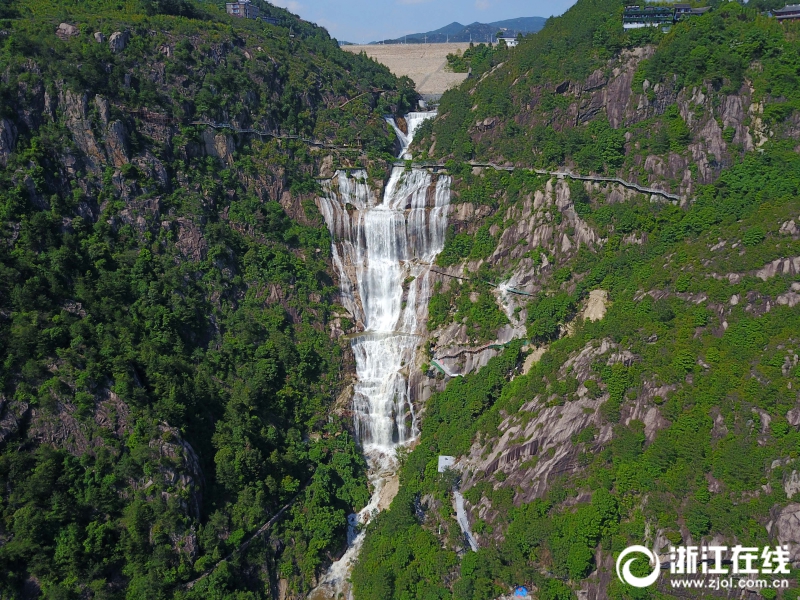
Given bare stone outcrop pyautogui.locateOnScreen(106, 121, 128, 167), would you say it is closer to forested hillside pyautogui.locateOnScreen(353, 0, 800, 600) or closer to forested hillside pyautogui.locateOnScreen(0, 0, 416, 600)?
forested hillside pyautogui.locateOnScreen(0, 0, 416, 600)

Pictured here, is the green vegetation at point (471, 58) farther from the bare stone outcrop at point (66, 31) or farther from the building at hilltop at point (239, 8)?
the bare stone outcrop at point (66, 31)

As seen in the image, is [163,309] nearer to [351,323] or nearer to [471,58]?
[351,323]

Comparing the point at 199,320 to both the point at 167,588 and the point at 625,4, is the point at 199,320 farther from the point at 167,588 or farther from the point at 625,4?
the point at 625,4

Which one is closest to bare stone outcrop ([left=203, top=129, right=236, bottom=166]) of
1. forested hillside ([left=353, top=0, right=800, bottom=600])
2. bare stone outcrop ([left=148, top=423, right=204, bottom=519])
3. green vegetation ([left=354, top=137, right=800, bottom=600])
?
forested hillside ([left=353, top=0, right=800, bottom=600])

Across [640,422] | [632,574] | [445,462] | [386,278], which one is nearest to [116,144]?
[386,278]

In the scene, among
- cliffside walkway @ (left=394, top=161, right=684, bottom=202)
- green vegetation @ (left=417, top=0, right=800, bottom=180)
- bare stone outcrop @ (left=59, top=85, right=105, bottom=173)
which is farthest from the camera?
green vegetation @ (left=417, top=0, right=800, bottom=180)

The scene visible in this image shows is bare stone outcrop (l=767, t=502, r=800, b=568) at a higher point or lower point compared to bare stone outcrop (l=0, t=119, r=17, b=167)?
lower

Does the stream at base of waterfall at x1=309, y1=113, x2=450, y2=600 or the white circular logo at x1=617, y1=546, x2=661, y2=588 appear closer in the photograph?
the white circular logo at x1=617, y1=546, x2=661, y2=588

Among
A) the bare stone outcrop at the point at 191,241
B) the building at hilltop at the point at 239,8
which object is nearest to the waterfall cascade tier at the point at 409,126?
the bare stone outcrop at the point at 191,241
